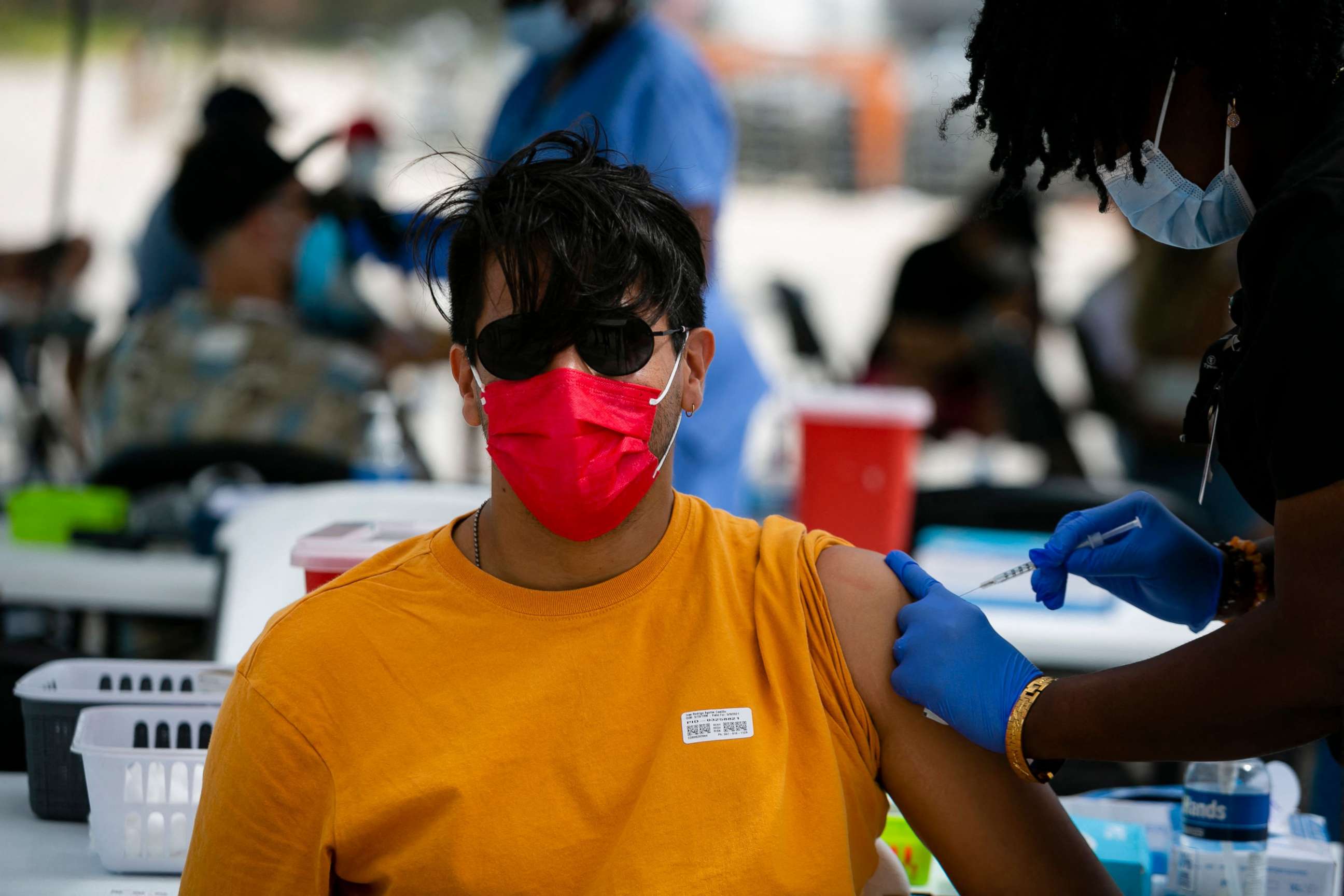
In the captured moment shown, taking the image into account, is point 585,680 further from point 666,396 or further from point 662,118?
point 662,118

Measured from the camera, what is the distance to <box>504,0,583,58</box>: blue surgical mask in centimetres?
310

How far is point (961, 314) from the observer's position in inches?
217

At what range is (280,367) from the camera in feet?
12.1

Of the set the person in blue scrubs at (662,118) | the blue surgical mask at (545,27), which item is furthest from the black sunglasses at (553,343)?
the blue surgical mask at (545,27)

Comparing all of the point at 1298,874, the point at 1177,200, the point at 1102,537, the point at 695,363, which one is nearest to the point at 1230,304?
the point at 1177,200

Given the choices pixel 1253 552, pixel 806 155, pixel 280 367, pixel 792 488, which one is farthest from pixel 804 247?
pixel 1253 552

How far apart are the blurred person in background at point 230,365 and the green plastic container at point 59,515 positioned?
243mm

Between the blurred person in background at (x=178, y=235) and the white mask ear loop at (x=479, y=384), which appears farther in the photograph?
the blurred person in background at (x=178, y=235)

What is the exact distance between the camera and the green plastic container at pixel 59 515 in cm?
333

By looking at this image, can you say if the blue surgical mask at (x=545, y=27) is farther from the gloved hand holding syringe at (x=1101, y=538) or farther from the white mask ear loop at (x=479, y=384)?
the gloved hand holding syringe at (x=1101, y=538)

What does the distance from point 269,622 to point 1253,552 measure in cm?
127

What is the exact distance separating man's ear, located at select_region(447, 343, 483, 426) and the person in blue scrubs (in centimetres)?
126

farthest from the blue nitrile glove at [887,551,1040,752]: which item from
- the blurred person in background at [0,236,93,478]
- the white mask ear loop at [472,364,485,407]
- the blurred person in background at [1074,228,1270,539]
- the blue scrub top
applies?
the blurred person in background at [0,236,93,478]

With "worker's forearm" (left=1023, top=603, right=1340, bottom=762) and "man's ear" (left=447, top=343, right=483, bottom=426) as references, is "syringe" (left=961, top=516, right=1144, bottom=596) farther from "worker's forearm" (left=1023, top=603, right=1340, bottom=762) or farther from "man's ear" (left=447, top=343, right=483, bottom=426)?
"man's ear" (left=447, top=343, right=483, bottom=426)
